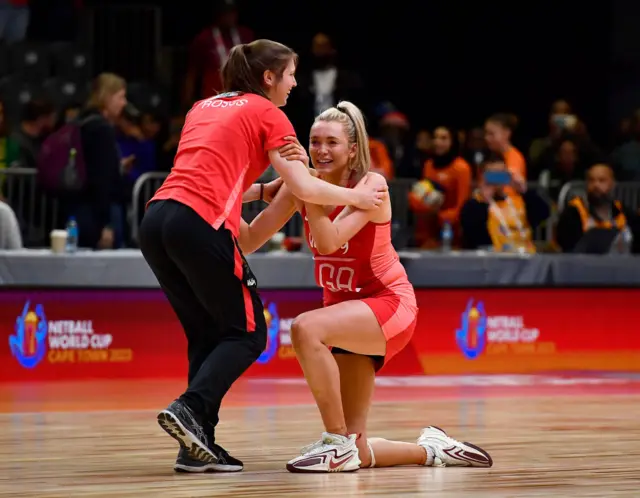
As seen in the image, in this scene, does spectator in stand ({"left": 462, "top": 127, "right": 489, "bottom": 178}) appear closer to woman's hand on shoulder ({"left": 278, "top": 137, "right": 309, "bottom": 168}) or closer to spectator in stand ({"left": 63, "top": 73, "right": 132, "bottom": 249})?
spectator in stand ({"left": 63, "top": 73, "right": 132, "bottom": 249})

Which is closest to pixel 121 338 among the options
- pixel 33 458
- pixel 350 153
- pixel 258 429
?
pixel 258 429

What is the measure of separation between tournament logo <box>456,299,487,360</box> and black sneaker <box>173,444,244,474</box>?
183 inches

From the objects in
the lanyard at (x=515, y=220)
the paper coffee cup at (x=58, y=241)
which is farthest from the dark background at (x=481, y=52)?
the paper coffee cup at (x=58, y=241)

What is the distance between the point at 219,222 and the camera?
5.05m

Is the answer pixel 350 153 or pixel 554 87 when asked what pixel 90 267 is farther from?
pixel 554 87

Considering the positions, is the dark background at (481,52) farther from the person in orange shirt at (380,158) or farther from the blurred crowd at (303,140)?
the person in orange shirt at (380,158)

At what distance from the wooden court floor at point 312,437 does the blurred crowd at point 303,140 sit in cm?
142

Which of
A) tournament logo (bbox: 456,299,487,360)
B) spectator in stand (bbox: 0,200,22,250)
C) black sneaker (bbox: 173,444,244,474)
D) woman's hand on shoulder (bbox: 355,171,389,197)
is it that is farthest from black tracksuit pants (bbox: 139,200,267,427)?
tournament logo (bbox: 456,299,487,360)

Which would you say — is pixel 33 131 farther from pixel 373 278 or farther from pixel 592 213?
pixel 373 278

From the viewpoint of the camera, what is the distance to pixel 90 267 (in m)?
8.73

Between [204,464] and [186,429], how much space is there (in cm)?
26

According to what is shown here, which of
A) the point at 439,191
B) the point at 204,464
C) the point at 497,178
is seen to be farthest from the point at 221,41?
the point at 204,464

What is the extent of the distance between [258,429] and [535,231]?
4.74 m

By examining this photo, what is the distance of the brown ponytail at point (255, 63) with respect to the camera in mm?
5164
